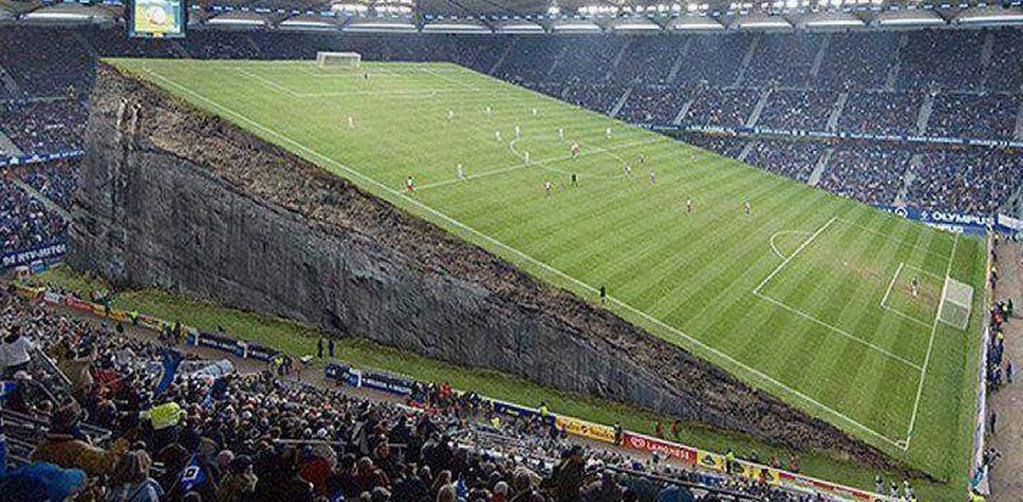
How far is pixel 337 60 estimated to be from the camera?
79125 mm

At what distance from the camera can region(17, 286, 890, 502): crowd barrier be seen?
2880 centimetres

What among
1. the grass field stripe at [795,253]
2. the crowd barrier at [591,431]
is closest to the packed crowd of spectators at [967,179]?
the grass field stripe at [795,253]

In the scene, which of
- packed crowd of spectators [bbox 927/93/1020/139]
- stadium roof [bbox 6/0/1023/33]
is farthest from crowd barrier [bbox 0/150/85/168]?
packed crowd of spectators [bbox 927/93/1020/139]

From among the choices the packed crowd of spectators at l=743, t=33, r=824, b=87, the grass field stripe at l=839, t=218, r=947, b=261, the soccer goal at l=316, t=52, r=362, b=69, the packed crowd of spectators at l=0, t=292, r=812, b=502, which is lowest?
the grass field stripe at l=839, t=218, r=947, b=261

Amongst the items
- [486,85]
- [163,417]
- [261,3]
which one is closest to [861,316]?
[163,417]

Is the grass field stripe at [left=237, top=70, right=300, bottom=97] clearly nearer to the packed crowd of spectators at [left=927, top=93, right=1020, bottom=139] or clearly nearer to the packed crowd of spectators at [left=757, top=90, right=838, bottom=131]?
the packed crowd of spectators at [left=757, top=90, right=838, bottom=131]

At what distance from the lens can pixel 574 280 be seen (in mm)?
40125

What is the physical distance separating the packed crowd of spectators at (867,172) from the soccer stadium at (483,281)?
27 centimetres

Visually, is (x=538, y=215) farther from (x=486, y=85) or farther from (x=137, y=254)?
(x=486, y=85)

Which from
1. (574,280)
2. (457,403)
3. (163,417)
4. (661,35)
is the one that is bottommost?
(457,403)

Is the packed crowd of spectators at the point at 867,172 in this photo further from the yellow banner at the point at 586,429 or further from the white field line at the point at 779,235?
the yellow banner at the point at 586,429

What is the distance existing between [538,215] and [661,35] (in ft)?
206

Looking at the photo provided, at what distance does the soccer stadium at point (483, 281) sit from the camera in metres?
14.0

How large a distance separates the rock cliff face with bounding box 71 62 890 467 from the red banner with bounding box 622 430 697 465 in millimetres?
3136
